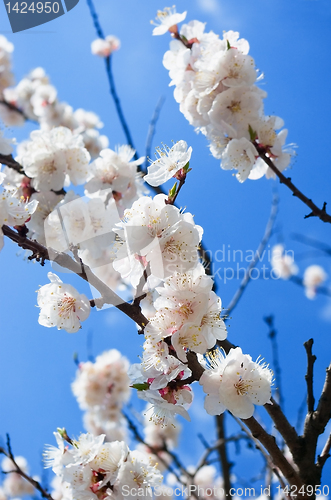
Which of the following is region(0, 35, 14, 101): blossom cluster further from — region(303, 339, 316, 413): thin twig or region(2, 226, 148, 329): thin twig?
region(303, 339, 316, 413): thin twig

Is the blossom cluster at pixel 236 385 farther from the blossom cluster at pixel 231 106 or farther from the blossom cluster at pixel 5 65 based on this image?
the blossom cluster at pixel 5 65

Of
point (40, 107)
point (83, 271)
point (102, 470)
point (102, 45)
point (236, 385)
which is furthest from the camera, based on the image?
point (102, 45)

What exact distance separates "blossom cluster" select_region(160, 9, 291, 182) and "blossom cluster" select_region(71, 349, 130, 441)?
3.11m

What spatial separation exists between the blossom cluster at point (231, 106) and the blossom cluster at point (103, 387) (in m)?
3.11

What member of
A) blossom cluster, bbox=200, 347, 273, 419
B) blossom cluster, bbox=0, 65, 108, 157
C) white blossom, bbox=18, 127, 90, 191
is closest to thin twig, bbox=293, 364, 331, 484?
blossom cluster, bbox=200, 347, 273, 419

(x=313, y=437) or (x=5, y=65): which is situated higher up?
(x=5, y=65)

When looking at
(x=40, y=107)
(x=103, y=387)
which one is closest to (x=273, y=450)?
(x=103, y=387)

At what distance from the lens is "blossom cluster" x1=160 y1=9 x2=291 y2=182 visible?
233cm

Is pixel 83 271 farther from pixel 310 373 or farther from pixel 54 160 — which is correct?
pixel 54 160

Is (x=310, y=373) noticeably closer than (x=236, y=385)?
No

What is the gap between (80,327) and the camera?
4.75ft

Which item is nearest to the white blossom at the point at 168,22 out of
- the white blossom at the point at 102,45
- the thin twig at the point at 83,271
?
the thin twig at the point at 83,271

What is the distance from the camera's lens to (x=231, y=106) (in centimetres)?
237

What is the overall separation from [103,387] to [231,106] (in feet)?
11.5
